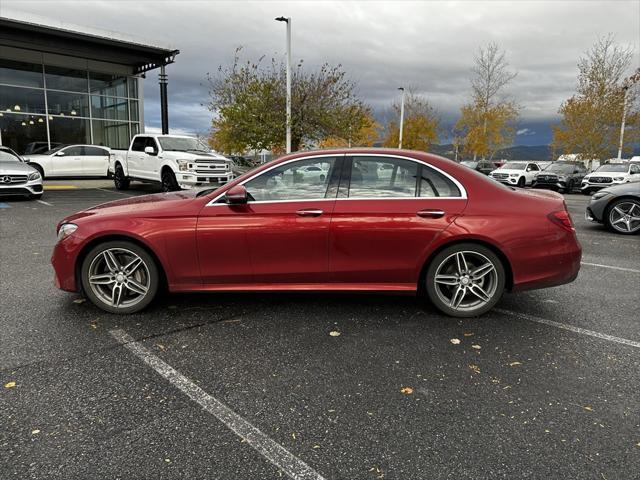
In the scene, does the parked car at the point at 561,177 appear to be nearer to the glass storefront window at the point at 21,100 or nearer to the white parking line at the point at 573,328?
the white parking line at the point at 573,328

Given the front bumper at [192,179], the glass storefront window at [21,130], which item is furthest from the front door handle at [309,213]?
the glass storefront window at [21,130]

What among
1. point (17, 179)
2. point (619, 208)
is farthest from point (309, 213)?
point (17, 179)

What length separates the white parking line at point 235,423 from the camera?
2.33 m

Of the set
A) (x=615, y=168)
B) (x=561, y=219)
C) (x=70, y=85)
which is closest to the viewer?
(x=561, y=219)

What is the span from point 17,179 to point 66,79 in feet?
46.8

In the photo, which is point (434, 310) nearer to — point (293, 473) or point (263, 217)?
point (263, 217)

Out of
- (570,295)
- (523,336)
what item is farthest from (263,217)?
(570,295)

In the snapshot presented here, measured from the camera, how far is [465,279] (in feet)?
14.2

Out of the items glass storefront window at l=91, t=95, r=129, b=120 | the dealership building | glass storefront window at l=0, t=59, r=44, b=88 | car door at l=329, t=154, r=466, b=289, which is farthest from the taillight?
glass storefront window at l=91, t=95, r=129, b=120

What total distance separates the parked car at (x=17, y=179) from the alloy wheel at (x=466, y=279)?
12.4 m

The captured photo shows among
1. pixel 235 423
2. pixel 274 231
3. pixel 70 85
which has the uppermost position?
pixel 70 85

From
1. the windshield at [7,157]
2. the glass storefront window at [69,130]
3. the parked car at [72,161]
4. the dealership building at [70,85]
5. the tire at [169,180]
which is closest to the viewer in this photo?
the windshield at [7,157]

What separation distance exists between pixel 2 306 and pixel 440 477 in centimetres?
430

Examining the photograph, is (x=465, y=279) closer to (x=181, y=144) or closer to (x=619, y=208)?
(x=619, y=208)
